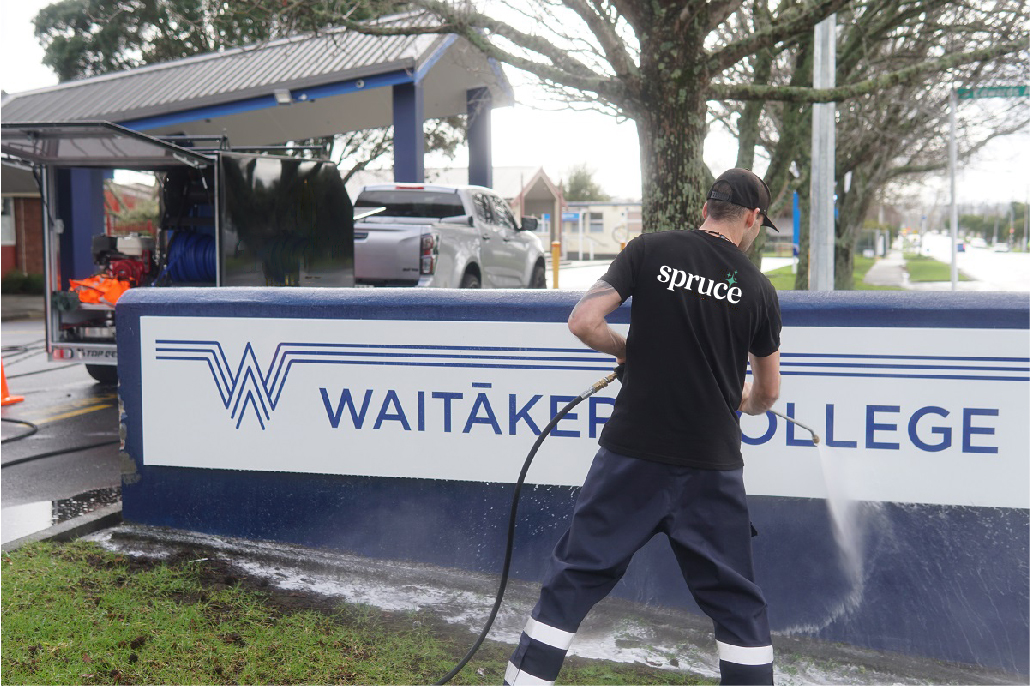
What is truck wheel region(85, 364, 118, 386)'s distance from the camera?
1200 cm

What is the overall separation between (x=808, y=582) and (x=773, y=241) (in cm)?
8965

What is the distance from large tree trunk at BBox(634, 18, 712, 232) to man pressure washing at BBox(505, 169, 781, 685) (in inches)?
160

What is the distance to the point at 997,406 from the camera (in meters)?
4.45

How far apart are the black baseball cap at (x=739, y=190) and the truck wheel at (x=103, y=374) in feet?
33.0

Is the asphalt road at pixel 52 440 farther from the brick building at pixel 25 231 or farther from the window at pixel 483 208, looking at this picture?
the brick building at pixel 25 231

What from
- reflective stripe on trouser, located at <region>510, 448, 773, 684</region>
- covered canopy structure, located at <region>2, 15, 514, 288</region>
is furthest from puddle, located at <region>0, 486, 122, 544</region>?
covered canopy structure, located at <region>2, 15, 514, 288</region>

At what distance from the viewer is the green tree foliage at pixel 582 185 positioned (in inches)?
3674

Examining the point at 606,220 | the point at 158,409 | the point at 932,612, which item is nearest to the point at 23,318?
the point at 158,409

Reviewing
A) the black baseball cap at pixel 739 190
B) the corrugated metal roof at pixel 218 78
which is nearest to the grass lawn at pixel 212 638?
the black baseball cap at pixel 739 190

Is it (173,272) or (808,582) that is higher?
(173,272)

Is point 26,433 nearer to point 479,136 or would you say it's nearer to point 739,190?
point 739,190

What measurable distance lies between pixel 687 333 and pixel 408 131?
15.2m

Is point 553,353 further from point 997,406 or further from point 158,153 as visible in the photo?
point 158,153

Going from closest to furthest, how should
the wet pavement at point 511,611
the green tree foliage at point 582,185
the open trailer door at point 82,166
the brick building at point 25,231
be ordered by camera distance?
the wet pavement at point 511,611 < the open trailer door at point 82,166 < the brick building at point 25,231 < the green tree foliage at point 582,185
